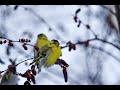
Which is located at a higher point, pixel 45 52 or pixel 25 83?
pixel 45 52

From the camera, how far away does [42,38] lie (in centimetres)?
134

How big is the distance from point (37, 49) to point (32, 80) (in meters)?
0.16

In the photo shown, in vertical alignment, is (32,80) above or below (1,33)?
below

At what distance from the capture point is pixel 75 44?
1.40m
